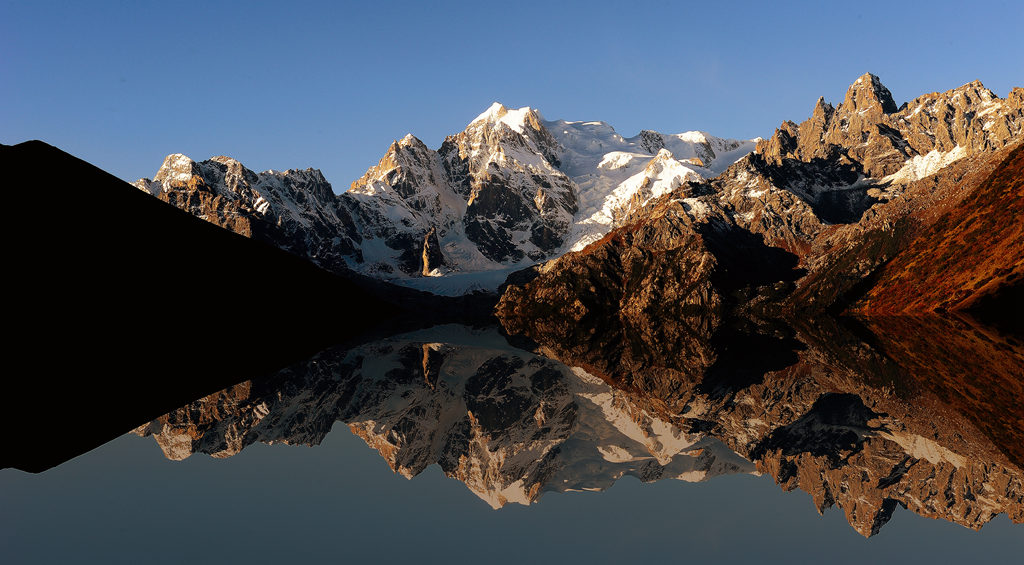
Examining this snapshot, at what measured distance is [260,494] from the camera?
40625mm

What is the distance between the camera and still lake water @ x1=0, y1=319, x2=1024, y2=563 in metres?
31.2

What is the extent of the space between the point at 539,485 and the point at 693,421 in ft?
79.3

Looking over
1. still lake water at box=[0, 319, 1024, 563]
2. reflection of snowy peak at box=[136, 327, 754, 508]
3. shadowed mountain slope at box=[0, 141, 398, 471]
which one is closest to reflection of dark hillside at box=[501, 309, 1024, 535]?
still lake water at box=[0, 319, 1024, 563]

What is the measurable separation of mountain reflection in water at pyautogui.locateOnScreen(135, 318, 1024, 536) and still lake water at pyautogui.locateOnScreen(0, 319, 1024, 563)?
303 millimetres

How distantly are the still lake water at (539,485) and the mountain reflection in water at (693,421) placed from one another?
0.99 ft

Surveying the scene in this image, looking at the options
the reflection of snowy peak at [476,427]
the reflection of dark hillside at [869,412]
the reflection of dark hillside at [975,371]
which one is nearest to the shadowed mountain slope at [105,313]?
the reflection of snowy peak at [476,427]

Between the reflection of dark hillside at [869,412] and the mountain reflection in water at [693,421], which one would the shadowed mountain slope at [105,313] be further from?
the reflection of dark hillside at [869,412]

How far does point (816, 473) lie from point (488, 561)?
21449mm

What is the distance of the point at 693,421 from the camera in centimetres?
6388

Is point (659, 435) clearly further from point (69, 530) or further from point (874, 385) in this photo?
point (69, 530)

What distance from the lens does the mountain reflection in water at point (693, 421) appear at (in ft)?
124

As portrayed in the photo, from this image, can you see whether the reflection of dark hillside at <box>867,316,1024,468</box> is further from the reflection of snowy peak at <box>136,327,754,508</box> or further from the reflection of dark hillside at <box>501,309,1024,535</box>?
the reflection of snowy peak at <box>136,327,754,508</box>

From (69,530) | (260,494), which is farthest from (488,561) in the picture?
(69,530)

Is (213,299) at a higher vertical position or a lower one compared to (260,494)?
higher
